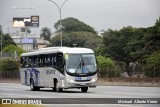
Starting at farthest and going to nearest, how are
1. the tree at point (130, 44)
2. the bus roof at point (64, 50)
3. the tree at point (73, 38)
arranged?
the tree at point (130, 44)
the bus roof at point (64, 50)
the tree at point (73, 38)

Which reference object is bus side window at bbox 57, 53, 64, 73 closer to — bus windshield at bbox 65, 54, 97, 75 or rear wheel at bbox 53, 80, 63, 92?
bus windshield at bbox 65, 54, 97, 75

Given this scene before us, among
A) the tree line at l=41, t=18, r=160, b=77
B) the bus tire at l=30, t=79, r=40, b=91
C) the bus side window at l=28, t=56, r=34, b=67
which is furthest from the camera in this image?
the tree line at l=41, t=18, r=160, b=77

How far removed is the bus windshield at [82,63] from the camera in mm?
24109

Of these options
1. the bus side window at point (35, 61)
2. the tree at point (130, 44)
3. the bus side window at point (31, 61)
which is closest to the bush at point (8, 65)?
the bus side window at point (31, 61)

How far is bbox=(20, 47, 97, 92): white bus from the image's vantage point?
78.9 ft

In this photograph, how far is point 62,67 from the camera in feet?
82.6

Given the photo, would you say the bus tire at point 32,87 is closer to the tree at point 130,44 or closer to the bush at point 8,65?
the bush at point 8,65

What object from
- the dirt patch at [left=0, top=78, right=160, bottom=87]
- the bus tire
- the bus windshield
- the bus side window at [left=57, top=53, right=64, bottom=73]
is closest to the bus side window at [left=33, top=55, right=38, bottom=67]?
the bus side window at [left=57, top=53, right=64, bottom=73]

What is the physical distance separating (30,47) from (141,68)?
35.8 feet

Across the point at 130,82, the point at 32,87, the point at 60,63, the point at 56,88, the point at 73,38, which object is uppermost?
the point at 73,38

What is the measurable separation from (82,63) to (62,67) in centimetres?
135

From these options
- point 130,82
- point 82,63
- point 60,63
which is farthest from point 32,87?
point 130,82

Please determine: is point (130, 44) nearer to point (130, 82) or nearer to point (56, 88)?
point (130, 82)

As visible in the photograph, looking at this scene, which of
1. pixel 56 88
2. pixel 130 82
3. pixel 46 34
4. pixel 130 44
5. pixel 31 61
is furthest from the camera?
pixel 130 44
